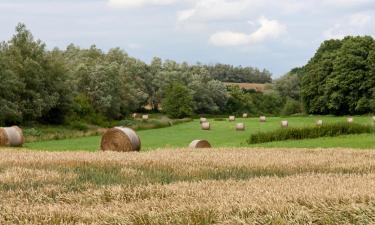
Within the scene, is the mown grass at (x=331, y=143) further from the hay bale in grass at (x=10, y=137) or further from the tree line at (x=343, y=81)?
the tree line at (x=343, y=81)

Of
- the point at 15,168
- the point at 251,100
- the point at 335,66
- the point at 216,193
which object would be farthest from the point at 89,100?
the point at 216,193

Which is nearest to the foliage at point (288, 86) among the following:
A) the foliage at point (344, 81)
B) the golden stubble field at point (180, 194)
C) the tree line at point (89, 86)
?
the tree line at point (89, 86)

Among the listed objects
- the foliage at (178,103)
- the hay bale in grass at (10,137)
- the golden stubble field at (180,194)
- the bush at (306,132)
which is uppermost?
the foliage at (178,103)

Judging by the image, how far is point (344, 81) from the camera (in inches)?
3642

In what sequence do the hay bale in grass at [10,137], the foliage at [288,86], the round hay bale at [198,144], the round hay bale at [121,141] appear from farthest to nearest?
the foliage at [288,86], the hay bale in grass at [10,137], the round hay bale at [198,144], the round hay bale at [121,141]

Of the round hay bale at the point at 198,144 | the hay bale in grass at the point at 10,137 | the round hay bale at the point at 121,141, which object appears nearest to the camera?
the round hay bale at the point at 121,141

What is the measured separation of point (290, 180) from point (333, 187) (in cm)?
203

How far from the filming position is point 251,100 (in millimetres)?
140625

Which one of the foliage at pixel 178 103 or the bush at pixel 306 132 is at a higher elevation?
the foliage at pixel 178 103

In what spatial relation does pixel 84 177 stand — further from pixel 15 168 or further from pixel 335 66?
pixel 335 66

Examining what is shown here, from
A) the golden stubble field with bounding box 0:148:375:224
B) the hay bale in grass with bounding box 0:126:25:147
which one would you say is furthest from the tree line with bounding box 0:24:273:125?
the golden stubble field with bounding box 0:148:375:224

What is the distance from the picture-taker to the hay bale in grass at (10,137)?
36.2m

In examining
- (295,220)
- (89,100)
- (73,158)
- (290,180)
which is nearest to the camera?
(295,220)

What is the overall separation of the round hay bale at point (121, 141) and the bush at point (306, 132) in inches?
534
